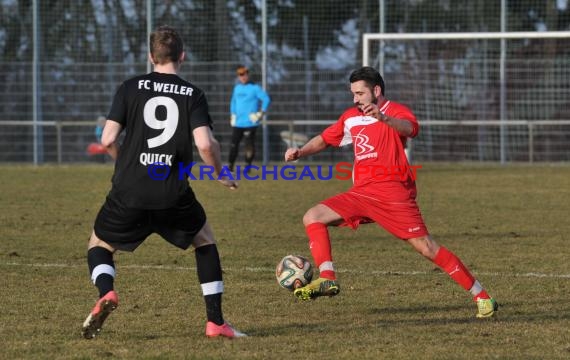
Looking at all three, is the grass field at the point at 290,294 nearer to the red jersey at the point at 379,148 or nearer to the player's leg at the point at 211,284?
the player's leg at the point at 211,284

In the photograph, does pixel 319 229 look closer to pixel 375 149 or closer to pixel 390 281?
pixel 375 149

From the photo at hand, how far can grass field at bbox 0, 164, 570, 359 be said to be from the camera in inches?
234

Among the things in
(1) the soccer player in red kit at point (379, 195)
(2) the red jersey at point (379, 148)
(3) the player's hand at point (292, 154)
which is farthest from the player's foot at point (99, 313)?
(2) the red jersey at point (379, 148)

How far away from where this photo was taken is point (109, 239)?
241 inches

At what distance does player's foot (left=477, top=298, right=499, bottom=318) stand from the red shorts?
1.84ft

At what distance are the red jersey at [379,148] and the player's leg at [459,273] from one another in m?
0.45

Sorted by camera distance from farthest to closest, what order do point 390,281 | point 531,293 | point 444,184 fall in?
point 444,184, point 390,281, point 531,293

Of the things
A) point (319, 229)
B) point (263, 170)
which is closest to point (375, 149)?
point (319, 229)

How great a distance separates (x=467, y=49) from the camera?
25.9 meters

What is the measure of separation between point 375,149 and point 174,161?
1710 mm

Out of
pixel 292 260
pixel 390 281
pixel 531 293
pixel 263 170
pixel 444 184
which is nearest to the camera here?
pixel 292 260

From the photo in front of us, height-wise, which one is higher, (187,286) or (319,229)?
(319,229)

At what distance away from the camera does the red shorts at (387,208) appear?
7.05 metres

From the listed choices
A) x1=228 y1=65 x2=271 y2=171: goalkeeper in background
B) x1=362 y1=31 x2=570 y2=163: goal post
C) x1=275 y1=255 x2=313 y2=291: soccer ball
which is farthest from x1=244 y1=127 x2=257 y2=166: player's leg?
x1=275 y1=255 x2=313 y2=291: soccer ball
